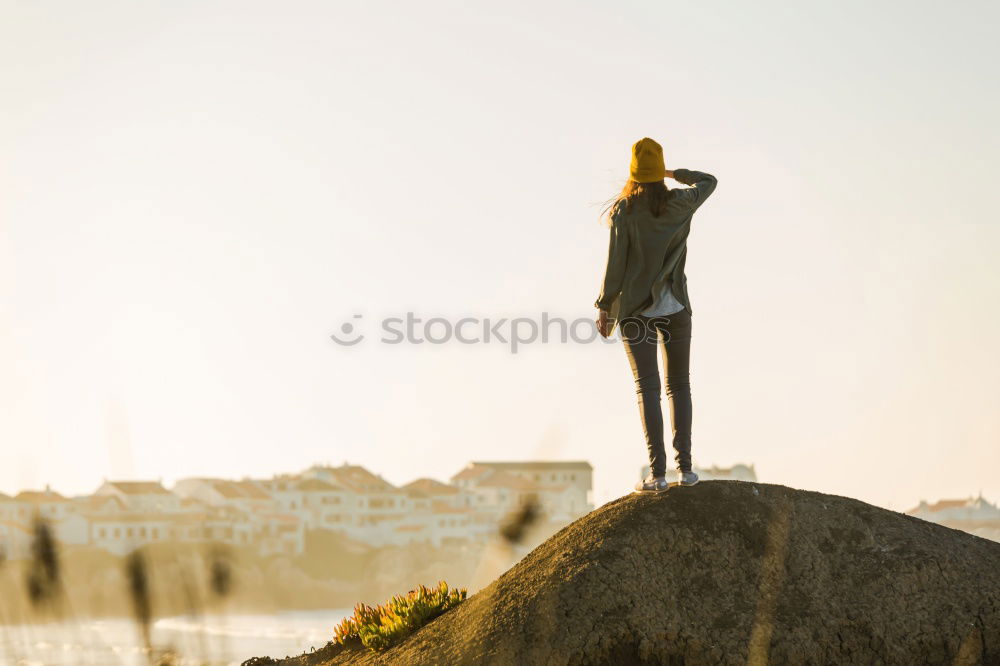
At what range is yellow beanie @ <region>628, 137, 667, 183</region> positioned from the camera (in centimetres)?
1013

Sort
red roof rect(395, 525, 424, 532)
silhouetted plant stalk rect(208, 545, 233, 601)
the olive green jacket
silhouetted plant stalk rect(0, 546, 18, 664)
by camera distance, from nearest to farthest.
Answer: the olive green jacket < silhouetted plant stalk rect(208, 545, 233, 601) < silhouetted plant stalk rect(0, 546, 18, 664) < red roof rect(395, 525, 424, 532)

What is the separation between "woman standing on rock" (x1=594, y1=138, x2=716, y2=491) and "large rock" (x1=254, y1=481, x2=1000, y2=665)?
1031mm

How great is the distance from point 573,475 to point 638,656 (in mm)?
74637

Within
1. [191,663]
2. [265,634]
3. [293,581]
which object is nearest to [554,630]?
[191,663]

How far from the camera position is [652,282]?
10.1 meters

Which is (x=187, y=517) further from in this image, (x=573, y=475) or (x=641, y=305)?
(x=641, y=305)

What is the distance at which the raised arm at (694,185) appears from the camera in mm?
10102

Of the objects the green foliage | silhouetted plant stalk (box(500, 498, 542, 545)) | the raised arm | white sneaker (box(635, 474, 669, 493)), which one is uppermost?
the raised arm

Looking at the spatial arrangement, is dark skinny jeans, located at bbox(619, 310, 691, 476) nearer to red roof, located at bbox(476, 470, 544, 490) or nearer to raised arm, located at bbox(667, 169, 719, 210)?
raised arm, located at bbox(667, 169, 719, 210)

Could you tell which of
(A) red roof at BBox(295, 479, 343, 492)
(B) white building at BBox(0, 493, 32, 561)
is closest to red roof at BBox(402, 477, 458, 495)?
(A) red roof at BBox(295, 479, 343, 492)

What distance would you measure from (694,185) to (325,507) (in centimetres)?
6742

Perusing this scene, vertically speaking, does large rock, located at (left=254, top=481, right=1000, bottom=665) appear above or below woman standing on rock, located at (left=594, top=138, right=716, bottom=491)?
below

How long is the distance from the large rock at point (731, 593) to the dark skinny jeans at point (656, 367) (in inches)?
36.7

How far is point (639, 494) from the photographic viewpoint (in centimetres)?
1082
